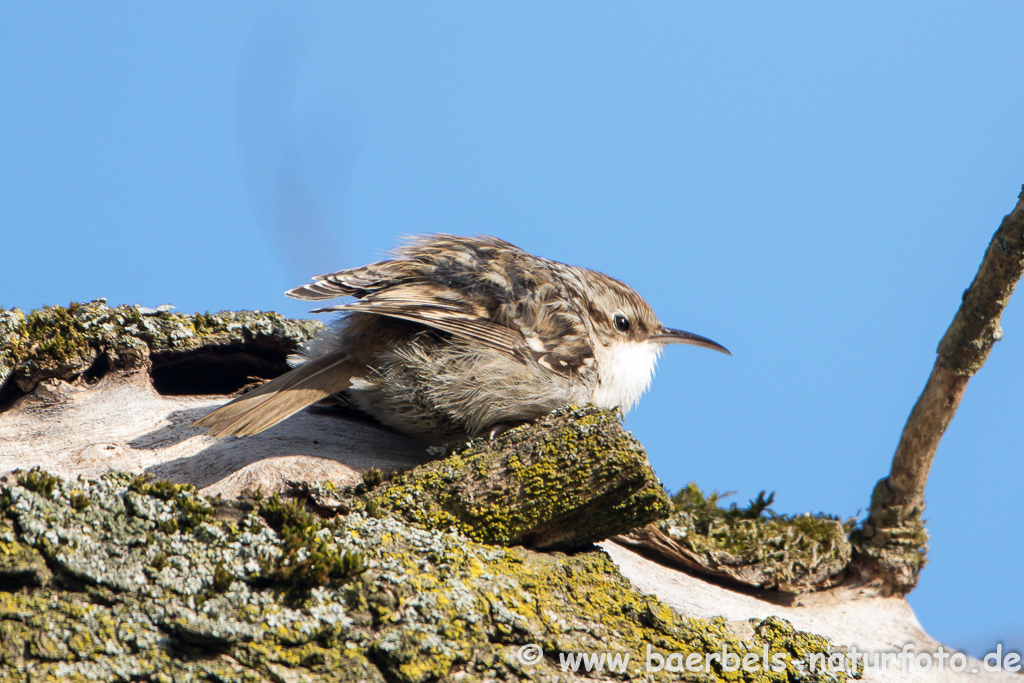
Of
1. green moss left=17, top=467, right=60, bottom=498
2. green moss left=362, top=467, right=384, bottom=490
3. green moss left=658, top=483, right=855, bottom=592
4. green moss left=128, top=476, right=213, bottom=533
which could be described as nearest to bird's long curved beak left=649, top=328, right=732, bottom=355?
green moss left=658, top=483, right=855, bottom=592

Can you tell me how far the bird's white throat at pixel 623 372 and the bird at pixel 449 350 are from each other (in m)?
0.01

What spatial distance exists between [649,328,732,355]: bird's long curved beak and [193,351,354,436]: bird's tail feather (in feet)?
6.42

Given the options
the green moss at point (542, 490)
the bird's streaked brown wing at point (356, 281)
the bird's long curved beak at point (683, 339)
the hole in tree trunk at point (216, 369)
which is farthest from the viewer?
the bird's long curved beak at point (683, 339)

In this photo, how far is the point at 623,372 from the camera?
14.3 ft

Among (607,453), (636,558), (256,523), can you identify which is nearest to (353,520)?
(256,523)

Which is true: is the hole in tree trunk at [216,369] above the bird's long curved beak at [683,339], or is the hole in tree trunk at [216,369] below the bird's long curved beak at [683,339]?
below

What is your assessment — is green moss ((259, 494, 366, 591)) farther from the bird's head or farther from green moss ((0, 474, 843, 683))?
the bird's head

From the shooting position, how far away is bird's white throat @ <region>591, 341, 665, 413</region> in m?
4.15

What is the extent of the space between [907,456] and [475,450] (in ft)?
8.34

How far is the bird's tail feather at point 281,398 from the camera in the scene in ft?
11.0

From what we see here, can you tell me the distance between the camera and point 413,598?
2.58 meters

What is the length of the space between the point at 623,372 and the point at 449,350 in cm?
115

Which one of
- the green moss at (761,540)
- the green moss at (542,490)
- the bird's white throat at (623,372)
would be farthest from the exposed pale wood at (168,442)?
the green moss at (761,540)

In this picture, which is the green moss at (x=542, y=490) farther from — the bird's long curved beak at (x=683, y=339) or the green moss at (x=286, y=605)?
the bird's long curved beak at (x=683, y=339)
